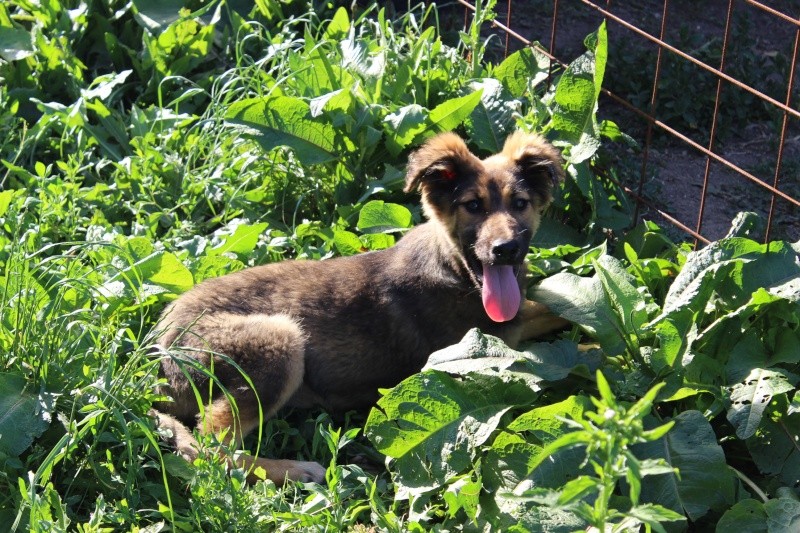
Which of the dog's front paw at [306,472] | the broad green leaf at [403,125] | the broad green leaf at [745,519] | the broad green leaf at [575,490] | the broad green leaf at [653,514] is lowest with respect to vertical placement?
the dog's front paw at [306,472]

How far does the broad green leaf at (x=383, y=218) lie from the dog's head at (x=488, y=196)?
0.49 metres

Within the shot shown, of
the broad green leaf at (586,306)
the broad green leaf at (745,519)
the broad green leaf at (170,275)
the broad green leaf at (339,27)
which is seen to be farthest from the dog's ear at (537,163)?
the broad green leaf at (339,27)

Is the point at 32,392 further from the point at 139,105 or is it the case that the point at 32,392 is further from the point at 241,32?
the point at 241,32

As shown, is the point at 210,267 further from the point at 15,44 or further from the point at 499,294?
the point at 15,44

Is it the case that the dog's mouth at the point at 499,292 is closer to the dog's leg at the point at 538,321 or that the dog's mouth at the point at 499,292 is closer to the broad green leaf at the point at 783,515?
the dog's leg at the point at 538,321

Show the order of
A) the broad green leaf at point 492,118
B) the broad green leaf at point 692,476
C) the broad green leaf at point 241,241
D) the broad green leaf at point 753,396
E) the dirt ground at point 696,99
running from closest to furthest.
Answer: the broad green leaf at point 692,476, the broad green leaf at point 753,396, the broad green leaf at point 241,241, the broad green leaf at point 492,118, the dirt ground at point 696,99

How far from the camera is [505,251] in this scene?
14.8 feet

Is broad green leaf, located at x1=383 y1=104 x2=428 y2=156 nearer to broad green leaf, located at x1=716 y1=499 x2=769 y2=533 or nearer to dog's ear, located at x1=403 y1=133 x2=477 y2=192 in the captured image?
dog's ear, located at x1=403 y1=133 x2=477 y2=192

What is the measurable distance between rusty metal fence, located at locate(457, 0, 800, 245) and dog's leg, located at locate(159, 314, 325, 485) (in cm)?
197

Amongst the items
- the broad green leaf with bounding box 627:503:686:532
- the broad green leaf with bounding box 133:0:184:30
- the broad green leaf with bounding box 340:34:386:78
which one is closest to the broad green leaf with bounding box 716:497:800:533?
the broad green leaf with bounding box 627:503:686:532

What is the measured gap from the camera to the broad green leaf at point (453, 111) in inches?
218

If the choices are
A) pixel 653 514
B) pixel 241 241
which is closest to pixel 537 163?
pixel 241 241

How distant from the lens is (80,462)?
4.15 metres

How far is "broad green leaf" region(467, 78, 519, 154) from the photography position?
565cm
